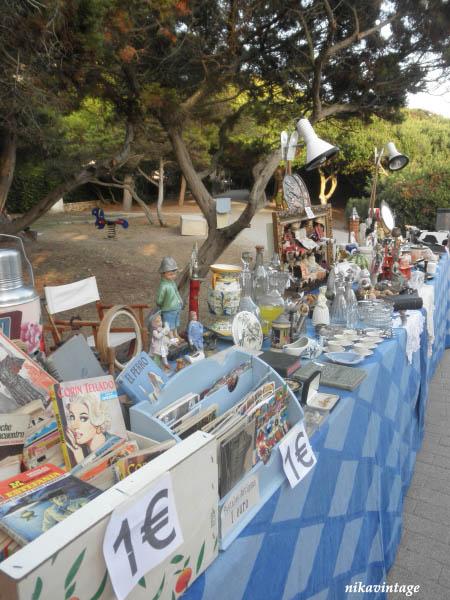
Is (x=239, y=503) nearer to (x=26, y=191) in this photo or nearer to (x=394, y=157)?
(x=394, y=157)

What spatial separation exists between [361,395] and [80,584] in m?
1.33

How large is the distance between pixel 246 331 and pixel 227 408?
22.8 inches

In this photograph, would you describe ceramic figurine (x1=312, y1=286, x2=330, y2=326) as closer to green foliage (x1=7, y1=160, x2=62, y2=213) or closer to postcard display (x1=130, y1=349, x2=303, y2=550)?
postcard display (x1=130, y1=349, x2=303, y2=550)

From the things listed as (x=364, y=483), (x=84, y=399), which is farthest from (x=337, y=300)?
(x=84, y=399)

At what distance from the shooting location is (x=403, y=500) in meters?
2.38

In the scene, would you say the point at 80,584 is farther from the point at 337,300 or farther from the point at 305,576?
the point at 337,300

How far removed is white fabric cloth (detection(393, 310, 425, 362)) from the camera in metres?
2.41

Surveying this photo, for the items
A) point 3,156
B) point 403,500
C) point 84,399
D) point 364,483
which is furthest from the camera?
point 3,156

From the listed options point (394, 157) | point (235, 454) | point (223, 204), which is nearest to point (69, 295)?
point (223, 204)

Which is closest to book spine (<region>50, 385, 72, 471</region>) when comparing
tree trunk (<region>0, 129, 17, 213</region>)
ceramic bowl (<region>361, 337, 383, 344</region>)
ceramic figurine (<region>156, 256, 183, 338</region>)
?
ceramic figurine (<region>156, 256, 183, 338</region>)

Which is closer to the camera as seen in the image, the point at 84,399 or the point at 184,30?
the point at 84,399

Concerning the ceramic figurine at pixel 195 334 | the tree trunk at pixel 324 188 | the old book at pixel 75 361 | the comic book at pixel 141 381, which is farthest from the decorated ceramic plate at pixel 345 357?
the tree trunk at pixel 324 188

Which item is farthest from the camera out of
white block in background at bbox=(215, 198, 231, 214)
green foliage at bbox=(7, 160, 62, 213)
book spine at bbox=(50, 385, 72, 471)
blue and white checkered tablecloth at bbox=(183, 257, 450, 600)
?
green foliage at bbox=(7, 160, 62, 213)

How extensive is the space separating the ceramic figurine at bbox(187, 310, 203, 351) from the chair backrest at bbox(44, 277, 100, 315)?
109 centimetres
